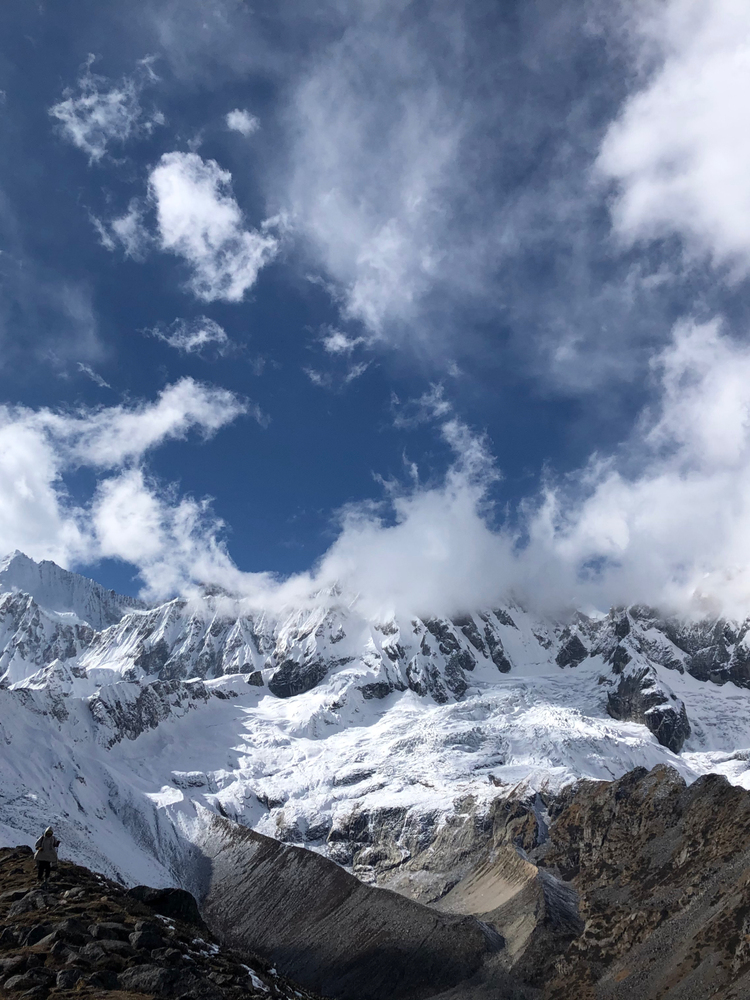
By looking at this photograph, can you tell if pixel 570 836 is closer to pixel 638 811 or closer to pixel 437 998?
pixel 638 811

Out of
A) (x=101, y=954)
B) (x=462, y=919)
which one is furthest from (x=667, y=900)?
(x=101, y=954)

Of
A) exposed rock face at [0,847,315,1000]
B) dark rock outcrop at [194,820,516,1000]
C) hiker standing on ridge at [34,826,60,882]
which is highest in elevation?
dark rock outcrop at [194,820,516,1000]

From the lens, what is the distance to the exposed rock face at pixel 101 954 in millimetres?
29188

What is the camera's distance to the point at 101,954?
3206 cm

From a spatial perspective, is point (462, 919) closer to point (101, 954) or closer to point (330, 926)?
point (330, 926)

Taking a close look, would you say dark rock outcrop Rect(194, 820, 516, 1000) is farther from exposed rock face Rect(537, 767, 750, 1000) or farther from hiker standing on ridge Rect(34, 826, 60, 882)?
hiker standing on ridge Rect(34, 826, 60, 882)

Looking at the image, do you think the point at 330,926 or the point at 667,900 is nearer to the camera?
the point at 667,900

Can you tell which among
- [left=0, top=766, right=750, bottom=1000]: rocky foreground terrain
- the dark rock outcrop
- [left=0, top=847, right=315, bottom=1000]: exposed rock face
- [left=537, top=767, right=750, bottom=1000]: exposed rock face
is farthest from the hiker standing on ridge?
the dark rock outcrop

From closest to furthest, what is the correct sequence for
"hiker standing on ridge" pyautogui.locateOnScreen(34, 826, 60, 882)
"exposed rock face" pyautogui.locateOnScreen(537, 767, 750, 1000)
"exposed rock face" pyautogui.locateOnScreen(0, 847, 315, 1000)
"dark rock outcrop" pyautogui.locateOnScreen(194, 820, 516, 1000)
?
1. "exposed rock face" pyautogui.locateOnScreen(0, 847, 315, 1000)
2. "hiker standing on ridge" pyautogui.locateOnScreen(34, 826, 60, 882)
3. "exposed rock face" pyautogui.locateOnScreen(537, 767, 750, 1000)
4. "dark rock outcrop" pyautogui.locateOnScreen(194, 820, 516, 1000)

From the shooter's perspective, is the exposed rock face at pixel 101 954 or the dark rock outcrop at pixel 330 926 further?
the dark rock outcrop at pixel 330 926

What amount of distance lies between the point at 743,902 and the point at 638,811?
5851 centimetres

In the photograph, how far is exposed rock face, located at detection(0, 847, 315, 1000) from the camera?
29.2 metres

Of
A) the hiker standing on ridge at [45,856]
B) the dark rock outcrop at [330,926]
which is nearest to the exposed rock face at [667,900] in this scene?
the dark rock outcrop at [330,926]

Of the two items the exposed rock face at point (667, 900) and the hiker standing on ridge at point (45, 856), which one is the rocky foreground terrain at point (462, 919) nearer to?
the exposed rock face at point (667, 900)
